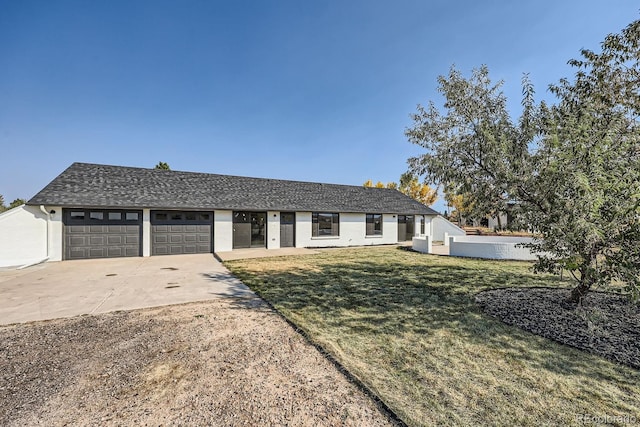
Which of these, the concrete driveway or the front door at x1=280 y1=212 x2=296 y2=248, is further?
the front door at x1=280 y1=212 x2=296 y2=248

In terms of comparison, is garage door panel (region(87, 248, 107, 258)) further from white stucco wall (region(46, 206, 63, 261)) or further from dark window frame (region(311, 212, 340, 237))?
dark window frame (region(311, 212, 340, 237))

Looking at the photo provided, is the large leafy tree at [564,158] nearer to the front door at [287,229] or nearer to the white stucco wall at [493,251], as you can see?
the white stucco wall at [493,251]

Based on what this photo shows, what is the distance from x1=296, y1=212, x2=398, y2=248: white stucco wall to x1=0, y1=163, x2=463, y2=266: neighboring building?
0.22 ft

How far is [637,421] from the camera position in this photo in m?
2.39

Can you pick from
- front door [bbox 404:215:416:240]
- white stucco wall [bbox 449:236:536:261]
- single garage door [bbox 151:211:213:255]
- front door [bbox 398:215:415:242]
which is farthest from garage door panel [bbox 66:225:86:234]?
front door [bbox 404:215:416:240]

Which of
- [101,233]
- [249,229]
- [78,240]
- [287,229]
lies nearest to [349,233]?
[287,229]

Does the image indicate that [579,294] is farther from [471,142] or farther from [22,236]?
[22,236]

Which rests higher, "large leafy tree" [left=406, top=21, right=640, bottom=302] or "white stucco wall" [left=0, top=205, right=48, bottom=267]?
"large leafy tree" [left=406, top=21, right=640, bottom=302]

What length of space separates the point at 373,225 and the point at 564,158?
15684mm

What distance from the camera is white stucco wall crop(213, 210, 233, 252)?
48.8ft

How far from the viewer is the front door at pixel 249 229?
51.0ft

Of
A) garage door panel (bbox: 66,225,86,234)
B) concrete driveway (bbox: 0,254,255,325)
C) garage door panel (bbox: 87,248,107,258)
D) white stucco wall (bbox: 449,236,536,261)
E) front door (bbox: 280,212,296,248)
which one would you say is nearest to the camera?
concrete driveway (bbox: 0,254,255,325)

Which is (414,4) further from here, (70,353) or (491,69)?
(70,353)

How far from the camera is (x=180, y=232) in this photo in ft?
46.2
